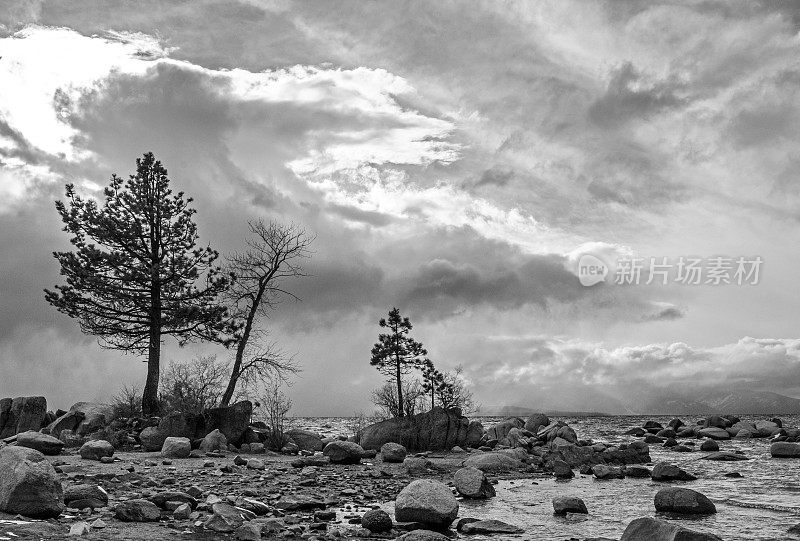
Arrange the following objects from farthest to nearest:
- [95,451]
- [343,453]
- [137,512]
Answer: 1. [343,453]
2. [95,451]
3. [137,512]

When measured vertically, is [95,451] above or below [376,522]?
above

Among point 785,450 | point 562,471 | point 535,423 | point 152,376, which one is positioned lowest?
point 785,450

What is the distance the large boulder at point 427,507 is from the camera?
13.1m

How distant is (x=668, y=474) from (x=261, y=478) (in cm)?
1367

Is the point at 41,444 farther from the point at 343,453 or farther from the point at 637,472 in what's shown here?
the point at 637,472

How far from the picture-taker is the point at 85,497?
41.6ft

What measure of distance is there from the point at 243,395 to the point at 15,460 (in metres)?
21.8

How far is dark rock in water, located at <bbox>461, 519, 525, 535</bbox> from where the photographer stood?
12914 mm

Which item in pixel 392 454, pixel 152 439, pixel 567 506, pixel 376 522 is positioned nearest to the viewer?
pixel 376 522

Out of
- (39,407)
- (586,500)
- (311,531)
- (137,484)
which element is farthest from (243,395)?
(311,531)

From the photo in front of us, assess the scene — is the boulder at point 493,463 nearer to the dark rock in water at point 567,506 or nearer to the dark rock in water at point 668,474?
the dark rock in water at point 668,474

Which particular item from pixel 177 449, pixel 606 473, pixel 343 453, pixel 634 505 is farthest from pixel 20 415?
pixel 634 505

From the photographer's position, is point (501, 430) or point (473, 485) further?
point (501, 430)

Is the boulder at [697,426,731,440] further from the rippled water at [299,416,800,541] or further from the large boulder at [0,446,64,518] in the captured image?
the large boulder at [0,446,64,518]
